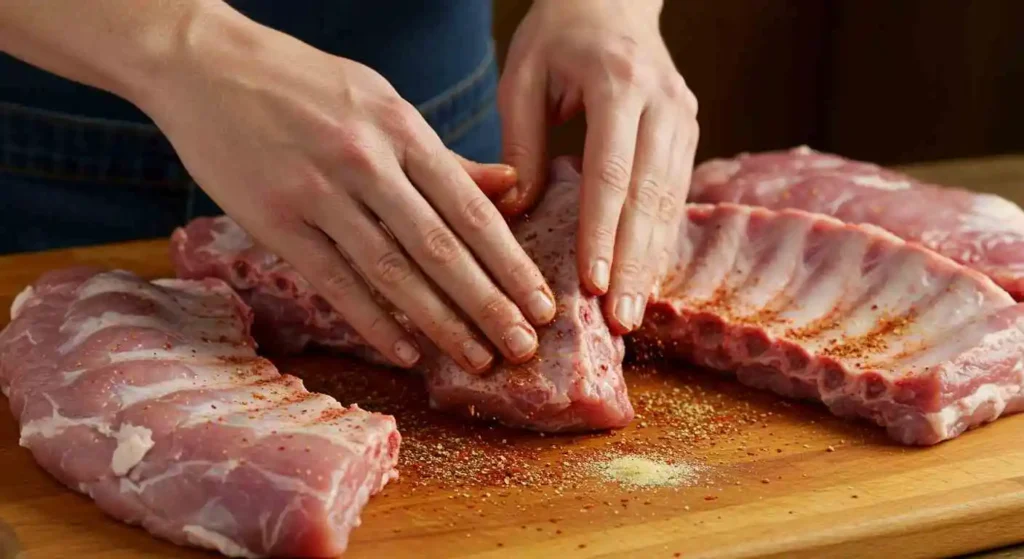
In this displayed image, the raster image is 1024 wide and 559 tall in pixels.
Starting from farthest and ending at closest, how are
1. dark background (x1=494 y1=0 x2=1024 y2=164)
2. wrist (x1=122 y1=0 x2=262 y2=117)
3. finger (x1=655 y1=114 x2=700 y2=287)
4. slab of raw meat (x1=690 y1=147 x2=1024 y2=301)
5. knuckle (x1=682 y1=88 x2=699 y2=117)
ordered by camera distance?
dark background (x1=494 y1=0 x2=1024 y2=164) < slab of raw meat (x1=690 y1=147 x2=1024 y2=301) < knuckle (x1=682 y1=88 x2=699 y2=117) < finger (x1=655 y1=114 x2=700 y2=287) < wrist (x1=122 y1=0 x2=262 y2=117)

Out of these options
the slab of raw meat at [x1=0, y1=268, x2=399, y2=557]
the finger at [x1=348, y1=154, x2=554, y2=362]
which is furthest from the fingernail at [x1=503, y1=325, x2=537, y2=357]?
the slab of raw meat at [x1=0, y1=268, x2=399, y2=557]

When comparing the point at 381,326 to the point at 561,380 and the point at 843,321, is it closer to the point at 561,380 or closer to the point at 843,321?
the point at 561,380

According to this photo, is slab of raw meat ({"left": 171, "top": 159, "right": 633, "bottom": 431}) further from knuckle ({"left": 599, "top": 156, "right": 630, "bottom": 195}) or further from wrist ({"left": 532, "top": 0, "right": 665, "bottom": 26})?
wrist ({"left": 532, "top": 0, "right": 665, "bottom": 26})

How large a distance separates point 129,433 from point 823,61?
4900 millimetres

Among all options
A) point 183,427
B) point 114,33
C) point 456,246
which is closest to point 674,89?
point 456,246

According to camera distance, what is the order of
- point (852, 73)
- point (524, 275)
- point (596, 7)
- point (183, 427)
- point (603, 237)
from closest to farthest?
point (183, 427), point (524, 275), point (603, 237), point (596, 7), point (852, 73)

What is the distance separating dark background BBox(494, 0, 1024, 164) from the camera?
18.4 feet

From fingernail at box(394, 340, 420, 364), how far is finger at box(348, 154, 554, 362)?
0.14 m

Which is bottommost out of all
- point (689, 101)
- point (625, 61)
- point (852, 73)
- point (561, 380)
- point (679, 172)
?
point (852, 73)

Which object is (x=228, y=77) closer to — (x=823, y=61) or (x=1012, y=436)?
(x=1012, y=436)

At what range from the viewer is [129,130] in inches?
127

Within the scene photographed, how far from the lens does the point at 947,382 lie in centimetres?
241

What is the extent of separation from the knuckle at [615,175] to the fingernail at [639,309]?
0.22m

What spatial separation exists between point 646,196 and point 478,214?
1.41 feet
